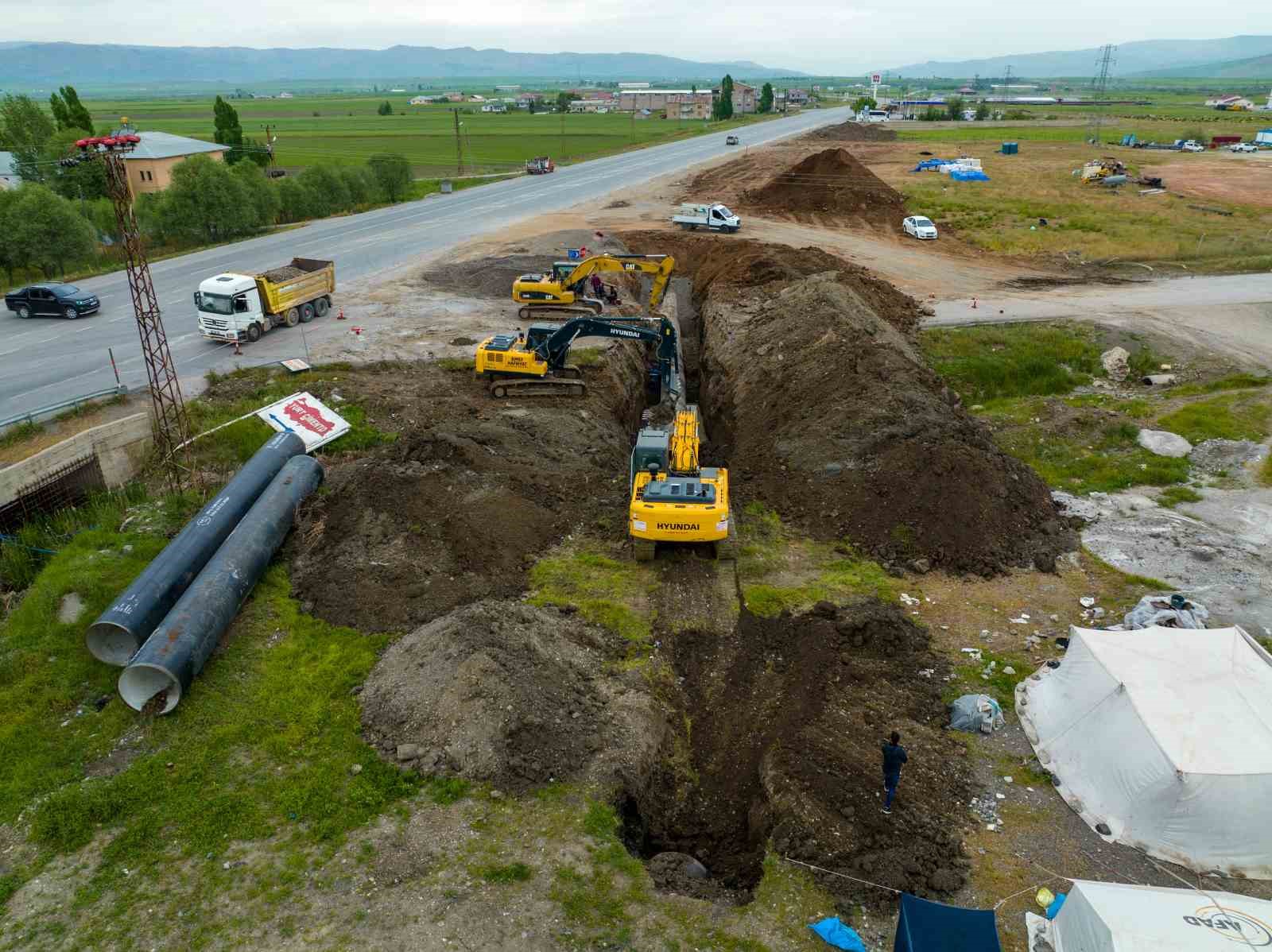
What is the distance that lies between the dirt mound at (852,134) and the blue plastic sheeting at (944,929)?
323 ft

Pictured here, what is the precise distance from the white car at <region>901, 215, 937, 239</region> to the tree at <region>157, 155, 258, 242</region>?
4057 centimetres

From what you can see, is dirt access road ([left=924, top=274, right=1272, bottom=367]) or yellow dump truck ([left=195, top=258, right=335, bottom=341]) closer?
yellow dump truck ([left=195, top=258, right=335, bottom=341])

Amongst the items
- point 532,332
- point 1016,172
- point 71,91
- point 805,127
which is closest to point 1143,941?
point 532,332

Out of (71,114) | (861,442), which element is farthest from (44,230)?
(861,442)

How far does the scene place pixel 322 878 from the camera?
1023 cm

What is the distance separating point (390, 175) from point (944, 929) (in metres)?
63.7

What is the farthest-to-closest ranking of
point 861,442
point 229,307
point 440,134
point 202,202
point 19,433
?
point 440,134 < point 202,202 < point 229,307 < point 19,433 < point 861,442

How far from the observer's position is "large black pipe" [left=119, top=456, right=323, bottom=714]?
43.3 feet

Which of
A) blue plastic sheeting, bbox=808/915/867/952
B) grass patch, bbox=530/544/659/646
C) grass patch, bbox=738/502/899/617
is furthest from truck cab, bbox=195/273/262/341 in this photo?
blue plastic sheeting, bbox=808/915/867/952

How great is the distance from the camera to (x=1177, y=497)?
813 inches

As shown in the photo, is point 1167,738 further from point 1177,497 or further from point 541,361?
point 541,361

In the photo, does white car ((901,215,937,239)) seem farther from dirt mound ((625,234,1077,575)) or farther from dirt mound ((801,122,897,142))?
dirt mound ((801,122,897,142))

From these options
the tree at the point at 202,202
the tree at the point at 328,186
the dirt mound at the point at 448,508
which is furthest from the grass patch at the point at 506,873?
the tree at the point at 328,186

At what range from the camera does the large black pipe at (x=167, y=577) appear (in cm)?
1445
